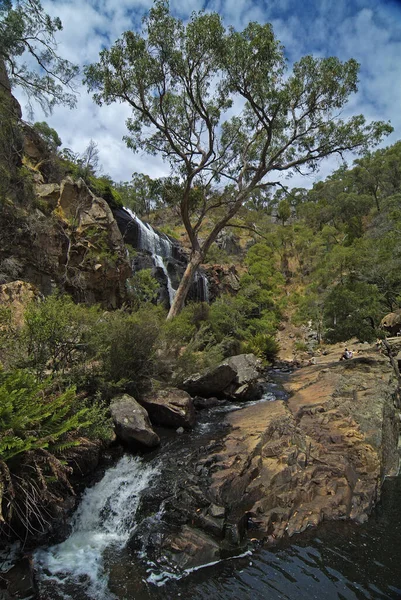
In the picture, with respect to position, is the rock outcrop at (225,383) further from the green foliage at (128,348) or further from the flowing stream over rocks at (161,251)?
the flowing stream over rocks at (161,251)

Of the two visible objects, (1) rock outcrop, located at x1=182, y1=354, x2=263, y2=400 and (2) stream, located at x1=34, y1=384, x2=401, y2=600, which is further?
(1) rock outcrop, located at x1=182, y1=354, x2=263, y2=400

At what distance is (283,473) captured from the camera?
6.09 m

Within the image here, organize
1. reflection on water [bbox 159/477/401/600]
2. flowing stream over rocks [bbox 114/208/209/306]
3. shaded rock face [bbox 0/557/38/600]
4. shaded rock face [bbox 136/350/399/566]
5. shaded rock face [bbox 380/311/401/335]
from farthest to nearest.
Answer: flowing stream over rocks [bbox 114/208/209/306]
shaded rock face [bbox 380/311/401/335]
shaded rock face [bbox 136/350/399/566]
reflection on water [bbox 159/477/401/600]
shaded rock face [bbox 0/557/38/600]

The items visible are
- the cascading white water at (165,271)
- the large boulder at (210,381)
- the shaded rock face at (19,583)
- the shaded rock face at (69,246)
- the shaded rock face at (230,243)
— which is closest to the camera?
the shaded rock face at (19,583)

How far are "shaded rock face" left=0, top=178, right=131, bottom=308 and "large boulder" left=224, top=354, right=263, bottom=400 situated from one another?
27.6ft

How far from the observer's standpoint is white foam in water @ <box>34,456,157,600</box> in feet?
14.3

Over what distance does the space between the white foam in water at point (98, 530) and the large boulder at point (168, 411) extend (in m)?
1.85

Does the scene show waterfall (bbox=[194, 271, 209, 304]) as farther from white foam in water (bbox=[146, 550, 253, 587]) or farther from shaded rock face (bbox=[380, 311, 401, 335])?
white foam in water (bbox=[146, 550, 253, 587])

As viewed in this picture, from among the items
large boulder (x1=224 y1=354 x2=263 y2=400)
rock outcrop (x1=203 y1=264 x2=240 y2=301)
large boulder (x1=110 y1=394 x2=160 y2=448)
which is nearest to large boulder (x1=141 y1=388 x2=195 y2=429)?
large boulder (x1=110 y1=394 x2=160 y2=448)

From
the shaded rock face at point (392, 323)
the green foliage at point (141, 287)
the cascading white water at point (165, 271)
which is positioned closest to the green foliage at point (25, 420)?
the green foliage at point (141, 287)

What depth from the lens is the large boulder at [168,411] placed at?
876 centimetres

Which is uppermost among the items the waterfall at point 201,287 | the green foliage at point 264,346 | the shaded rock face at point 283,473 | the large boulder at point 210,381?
the waterfall at point 201,287

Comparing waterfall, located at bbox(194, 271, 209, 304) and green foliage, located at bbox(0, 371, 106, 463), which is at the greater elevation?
waterfall, located at bbox(194, 271, 209, 304)

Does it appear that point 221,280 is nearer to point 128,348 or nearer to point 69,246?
point 69,246
